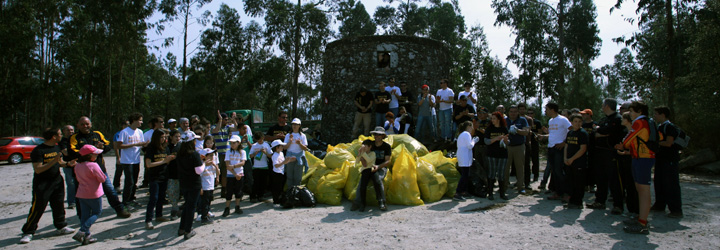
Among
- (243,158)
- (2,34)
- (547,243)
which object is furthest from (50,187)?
(2,34)

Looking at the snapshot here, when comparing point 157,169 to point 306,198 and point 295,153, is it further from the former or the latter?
point 306,198

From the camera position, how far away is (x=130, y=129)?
21.0 feet

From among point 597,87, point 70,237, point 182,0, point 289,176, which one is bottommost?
point 70,237

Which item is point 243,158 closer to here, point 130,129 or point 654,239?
point 130,129

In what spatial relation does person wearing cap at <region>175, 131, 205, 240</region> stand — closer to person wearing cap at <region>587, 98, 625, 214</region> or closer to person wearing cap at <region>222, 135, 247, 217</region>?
person wearing cap at <region>222, 135, 247, 217</region>

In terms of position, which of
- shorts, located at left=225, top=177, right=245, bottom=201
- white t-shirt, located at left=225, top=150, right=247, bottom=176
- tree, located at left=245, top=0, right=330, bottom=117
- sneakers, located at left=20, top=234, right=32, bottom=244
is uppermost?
tree, located at left=245, top=0, right=330, bottom=117

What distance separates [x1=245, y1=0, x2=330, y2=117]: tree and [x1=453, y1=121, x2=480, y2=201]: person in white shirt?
58.1ft

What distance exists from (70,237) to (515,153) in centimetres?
659

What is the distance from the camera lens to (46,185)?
15.9 feet

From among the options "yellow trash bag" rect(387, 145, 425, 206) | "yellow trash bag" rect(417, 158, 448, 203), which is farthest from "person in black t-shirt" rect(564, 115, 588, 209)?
"yellow trash bag" rect(387, 145, 425, 206)

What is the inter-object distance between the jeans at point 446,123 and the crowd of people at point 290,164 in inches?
79.9

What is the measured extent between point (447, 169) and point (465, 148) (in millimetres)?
817

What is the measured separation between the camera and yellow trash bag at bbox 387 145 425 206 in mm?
6242

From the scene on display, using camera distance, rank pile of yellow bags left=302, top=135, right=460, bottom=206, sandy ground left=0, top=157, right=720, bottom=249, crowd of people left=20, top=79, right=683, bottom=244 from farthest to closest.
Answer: pile of yellow bags left=302, top=135, right=460, bottom=206 < crowd of people left=20, top=79, right=683, bottom=244 < sandy ground left=0, top=157, right=720, bottom=249
